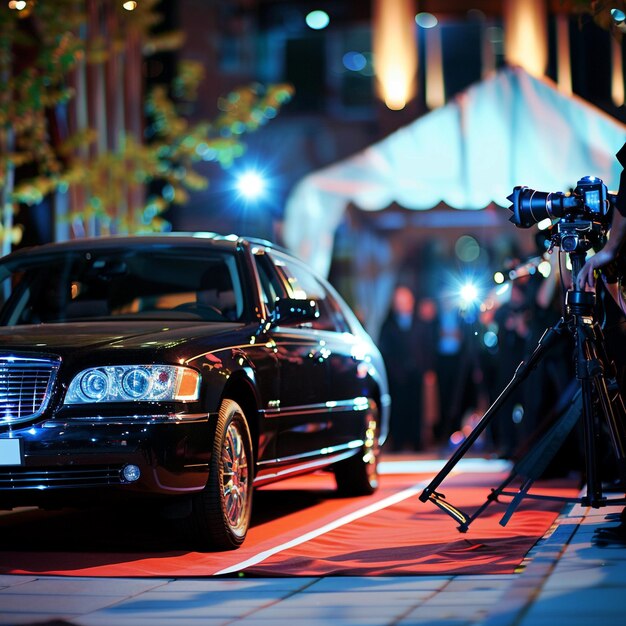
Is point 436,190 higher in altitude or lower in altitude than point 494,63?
lower

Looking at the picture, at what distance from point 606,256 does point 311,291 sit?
342 centimetres

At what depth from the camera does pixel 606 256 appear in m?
6.61

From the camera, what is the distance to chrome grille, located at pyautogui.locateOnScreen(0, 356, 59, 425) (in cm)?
683

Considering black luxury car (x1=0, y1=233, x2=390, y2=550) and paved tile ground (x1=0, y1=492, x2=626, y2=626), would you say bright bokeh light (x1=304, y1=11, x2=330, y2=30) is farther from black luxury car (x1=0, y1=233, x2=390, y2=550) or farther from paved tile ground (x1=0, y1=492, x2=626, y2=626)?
paved tile ground (x1=0, y1=492, x2=626, y2=626)

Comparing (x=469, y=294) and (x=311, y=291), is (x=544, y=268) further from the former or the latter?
(x=311, y=291)

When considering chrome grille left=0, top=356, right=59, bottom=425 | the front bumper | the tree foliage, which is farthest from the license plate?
the tree foliage

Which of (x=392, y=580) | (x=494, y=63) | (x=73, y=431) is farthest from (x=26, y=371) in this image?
(x=494, y=63)

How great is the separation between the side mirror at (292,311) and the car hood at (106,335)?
37cm

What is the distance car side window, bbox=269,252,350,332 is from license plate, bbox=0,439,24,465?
2610mm

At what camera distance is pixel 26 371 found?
6934mm

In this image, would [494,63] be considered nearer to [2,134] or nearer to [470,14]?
[470,14]

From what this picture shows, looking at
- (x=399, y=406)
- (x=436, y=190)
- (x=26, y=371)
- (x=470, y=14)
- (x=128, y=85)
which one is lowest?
(x=399, y=406)

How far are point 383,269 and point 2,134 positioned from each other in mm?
7694

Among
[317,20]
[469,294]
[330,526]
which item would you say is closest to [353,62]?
[317,20]
